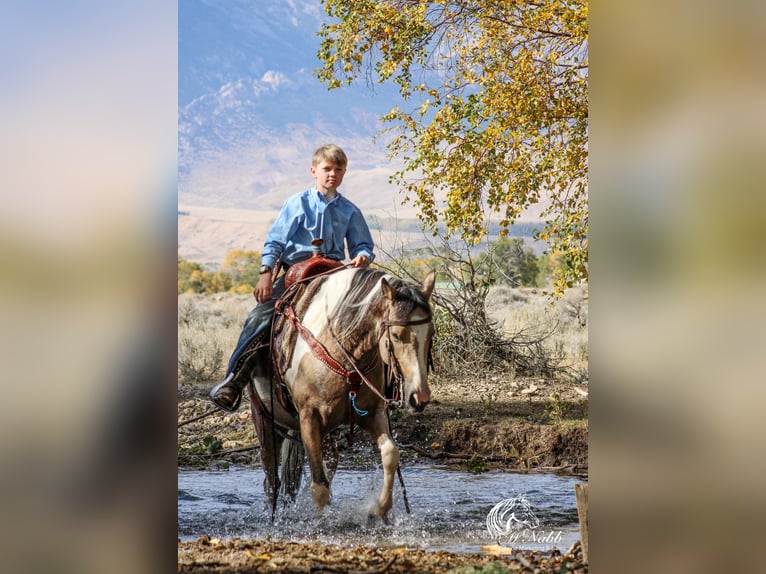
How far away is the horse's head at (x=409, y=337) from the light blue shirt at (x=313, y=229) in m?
0.69

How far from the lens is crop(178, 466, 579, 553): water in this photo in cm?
536

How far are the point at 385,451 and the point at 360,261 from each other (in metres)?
A: 1.06

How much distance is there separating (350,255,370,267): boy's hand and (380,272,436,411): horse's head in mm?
516

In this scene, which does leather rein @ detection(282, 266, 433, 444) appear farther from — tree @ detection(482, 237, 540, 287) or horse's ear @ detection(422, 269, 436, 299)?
tree @ detection(482, 237, 540, 287)

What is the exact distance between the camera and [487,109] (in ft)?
23.1

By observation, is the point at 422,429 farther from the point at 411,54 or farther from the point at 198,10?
the point at 198,10

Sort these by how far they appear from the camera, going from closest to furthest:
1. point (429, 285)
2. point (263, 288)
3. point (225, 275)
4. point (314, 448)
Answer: point (429, 285)
point (314, 448)
point (263, 288)
point (225, 275)

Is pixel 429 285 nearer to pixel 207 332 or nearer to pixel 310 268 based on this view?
pixel 310 268

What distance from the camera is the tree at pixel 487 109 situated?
22.7 ft

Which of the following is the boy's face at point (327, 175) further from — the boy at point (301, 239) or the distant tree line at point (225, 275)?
the distant tree line at point (225, 275)

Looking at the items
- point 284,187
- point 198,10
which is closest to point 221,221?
point 284,187

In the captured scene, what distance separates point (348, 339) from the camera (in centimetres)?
507

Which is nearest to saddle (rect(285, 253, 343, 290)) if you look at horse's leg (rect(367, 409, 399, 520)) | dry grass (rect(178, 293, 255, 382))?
horse's leg (rect(367, 409, 399, 520))

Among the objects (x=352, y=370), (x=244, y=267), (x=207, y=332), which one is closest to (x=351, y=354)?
(x=352, y=370)
